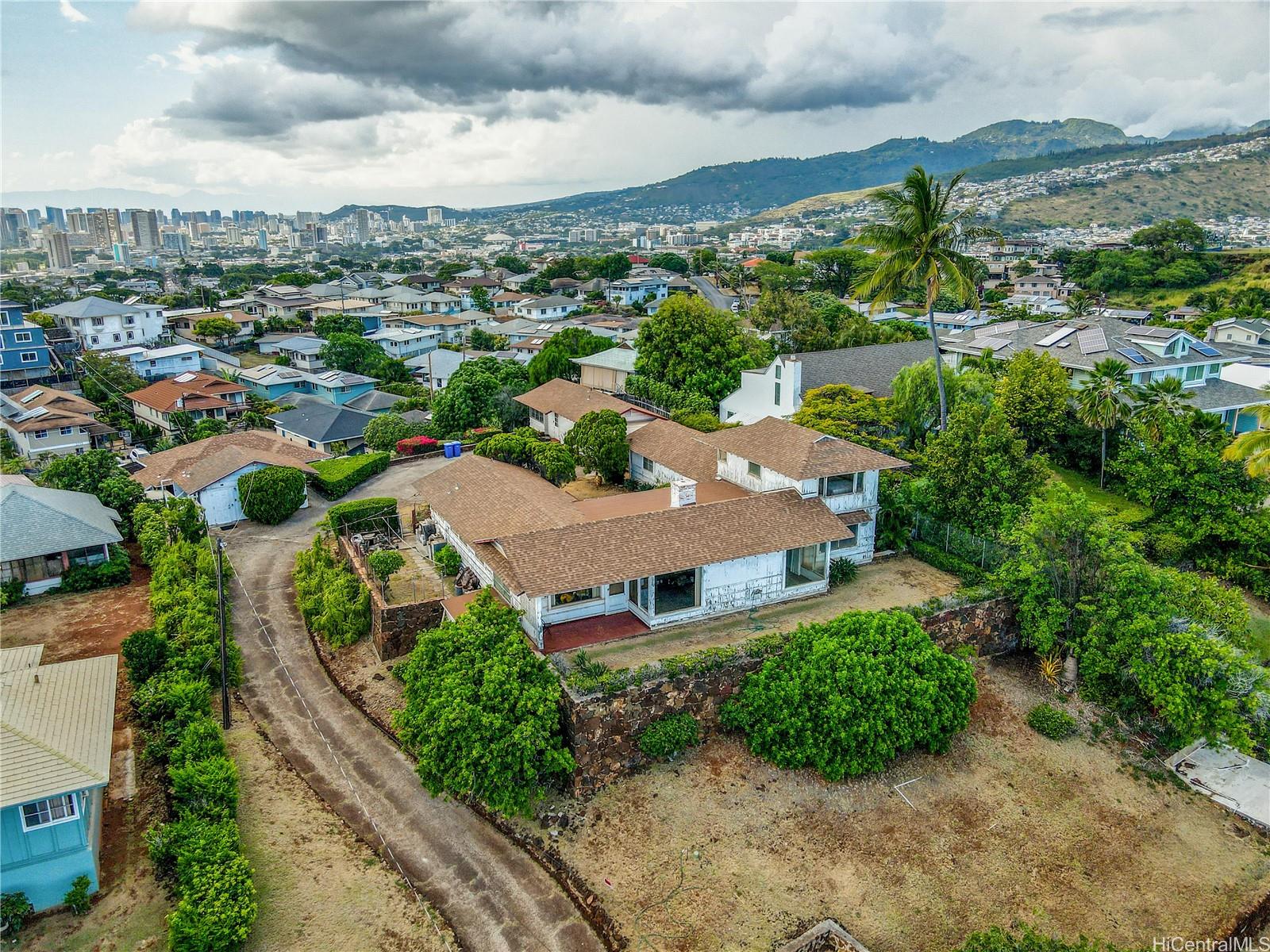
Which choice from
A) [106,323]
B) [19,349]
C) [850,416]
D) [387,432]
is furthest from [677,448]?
[106,323]

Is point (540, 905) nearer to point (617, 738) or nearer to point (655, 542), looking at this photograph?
point (617, 738)

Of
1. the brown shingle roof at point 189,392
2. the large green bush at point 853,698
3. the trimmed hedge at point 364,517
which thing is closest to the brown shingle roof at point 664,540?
the large green bush at point 853,698

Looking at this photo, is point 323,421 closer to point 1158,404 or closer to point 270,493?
point 270,493

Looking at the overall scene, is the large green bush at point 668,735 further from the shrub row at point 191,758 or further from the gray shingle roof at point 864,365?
the gray shingle roof at point 864,365

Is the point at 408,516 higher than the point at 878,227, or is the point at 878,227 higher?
the point at 878,227

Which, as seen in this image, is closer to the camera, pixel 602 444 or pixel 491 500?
pixel 491 500

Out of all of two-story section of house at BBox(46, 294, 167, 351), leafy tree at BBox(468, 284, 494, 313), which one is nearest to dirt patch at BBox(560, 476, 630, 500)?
two-story section of house at BBox(46, 294, 167, 351)

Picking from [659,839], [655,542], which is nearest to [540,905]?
[659,839]
